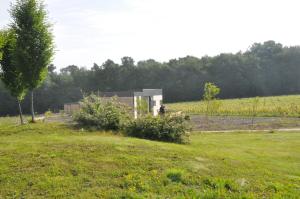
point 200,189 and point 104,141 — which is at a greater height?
point 104,141

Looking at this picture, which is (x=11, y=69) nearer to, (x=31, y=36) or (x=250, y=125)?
(x=31, y=36)

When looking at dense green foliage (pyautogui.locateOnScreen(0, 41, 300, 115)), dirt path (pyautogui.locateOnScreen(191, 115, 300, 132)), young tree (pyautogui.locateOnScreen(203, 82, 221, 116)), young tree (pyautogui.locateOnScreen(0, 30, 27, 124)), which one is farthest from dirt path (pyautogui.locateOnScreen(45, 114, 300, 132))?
dense green foliage (pyautogui.locateOnScreen(0, 41, 300, 115))

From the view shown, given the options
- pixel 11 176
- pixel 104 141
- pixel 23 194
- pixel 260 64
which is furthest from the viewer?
pixel 260 64

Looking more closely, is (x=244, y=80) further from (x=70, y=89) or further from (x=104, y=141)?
(x=104, y=141)

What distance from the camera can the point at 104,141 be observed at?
10664 mm

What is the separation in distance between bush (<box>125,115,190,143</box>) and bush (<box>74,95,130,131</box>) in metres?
0.69

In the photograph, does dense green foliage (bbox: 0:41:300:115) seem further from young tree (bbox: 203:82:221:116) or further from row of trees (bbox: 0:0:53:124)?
row of trees (bbox: 0:0:53:124)

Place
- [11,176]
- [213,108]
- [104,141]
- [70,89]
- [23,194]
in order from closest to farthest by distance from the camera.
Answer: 1. [23,194]
2. [11,176]
3. [104,141]
4. [213,108]
5. [70,89]

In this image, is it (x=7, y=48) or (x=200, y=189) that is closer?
(x=200, y=189)

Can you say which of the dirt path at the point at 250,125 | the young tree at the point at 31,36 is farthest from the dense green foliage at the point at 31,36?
the dirt path at the point at 250,125

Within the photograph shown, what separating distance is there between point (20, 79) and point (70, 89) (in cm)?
7317

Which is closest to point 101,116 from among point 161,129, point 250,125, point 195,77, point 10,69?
point 161,129

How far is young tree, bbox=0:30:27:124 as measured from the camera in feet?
54.8

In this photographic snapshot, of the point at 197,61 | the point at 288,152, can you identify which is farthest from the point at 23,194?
the point at 197,61
